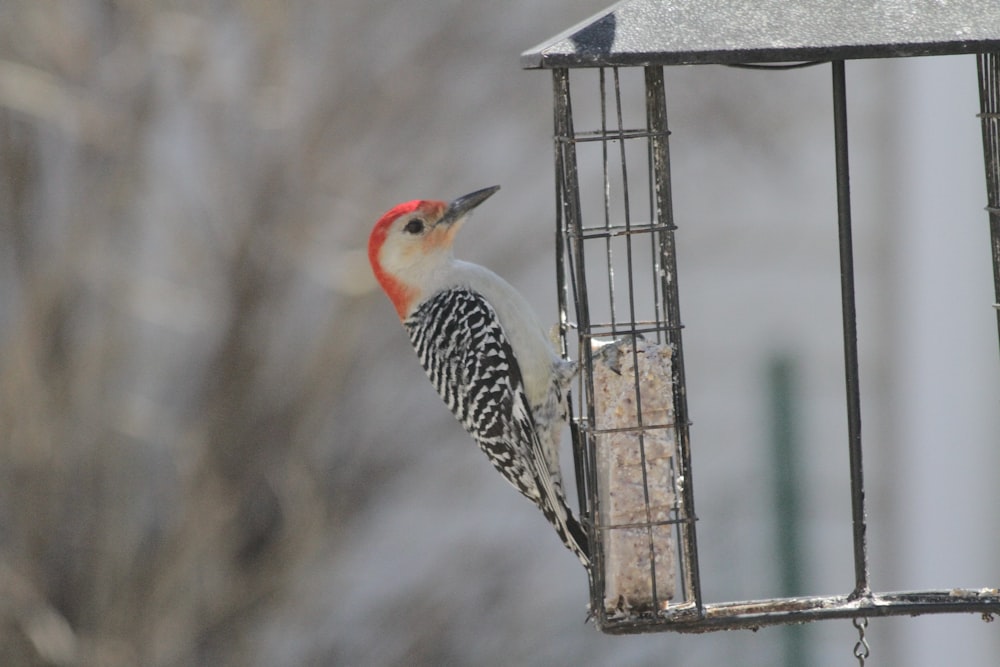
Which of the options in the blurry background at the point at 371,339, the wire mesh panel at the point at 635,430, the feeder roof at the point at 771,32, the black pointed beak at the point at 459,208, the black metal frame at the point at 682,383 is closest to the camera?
the feeder roof at the point at 771,32

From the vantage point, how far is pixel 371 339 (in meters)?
6.45

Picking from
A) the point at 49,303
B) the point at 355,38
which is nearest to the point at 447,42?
the point at 355,38

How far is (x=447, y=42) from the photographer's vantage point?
20.3ft

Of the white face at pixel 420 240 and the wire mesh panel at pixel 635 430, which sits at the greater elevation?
the white face at pixel 420 240

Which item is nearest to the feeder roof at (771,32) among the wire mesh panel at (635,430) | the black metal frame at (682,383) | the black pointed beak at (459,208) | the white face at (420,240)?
the black metal frame at (682,383)

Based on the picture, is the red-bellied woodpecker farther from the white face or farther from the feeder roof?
the feeder roof

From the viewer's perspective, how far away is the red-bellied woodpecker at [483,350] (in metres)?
3.58

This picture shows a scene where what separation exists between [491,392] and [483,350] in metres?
0.12

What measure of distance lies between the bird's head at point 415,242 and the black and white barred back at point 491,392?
3.9 inches

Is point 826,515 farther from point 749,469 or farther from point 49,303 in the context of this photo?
point 49,303

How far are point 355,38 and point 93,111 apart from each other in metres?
1.39

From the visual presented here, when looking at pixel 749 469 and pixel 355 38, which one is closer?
pixel 355 38

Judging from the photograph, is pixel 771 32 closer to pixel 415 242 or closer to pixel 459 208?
pixel 459 208

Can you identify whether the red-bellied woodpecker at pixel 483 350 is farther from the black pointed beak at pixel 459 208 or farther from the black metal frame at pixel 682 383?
the black metal frame at pixel 682 383
